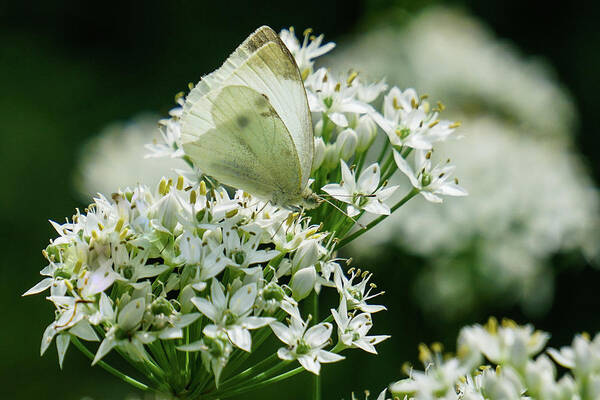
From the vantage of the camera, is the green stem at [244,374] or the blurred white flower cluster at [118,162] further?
the blurred white flower cluster at [118,162]

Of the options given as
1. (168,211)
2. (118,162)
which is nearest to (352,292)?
(168,211)

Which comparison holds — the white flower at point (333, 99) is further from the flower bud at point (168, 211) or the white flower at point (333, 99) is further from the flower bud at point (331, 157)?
the flower bud at point (168, 211)

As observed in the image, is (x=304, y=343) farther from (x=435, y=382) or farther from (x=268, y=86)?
(x=268, y=86)

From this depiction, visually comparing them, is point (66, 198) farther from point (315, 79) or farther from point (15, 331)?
point (315, 79)

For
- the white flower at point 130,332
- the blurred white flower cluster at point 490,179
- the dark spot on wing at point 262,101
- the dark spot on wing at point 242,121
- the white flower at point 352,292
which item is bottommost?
the blurred white flower cluster at point 490,179

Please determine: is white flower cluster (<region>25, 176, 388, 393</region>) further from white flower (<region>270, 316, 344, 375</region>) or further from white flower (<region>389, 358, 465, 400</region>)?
white flower (<region>389, 358, 465, 400</region>)

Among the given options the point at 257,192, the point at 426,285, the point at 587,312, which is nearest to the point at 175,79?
the point at 426,285

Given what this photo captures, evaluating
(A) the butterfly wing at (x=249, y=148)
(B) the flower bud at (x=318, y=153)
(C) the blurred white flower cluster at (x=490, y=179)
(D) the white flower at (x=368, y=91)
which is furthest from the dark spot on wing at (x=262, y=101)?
(C) the blurred white flower cluster at (x=490, y=179)
